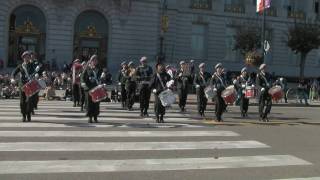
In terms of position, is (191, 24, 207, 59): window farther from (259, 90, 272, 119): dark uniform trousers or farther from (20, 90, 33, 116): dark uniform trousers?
(20, 90, 33, 116): dark uniform trousers

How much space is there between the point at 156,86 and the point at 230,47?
4171 cm

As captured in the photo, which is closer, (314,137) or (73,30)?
A: (314,137)

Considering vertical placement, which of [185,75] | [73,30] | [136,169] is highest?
[73,30]

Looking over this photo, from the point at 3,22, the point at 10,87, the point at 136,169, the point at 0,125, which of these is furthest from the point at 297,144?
the point at 3,22

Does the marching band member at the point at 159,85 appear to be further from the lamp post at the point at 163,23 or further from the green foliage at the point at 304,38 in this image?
the green foliage at the point at 304,38

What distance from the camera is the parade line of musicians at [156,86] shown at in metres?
16.8

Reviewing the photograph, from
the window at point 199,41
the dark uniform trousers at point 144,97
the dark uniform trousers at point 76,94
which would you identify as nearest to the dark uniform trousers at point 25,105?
the dark uniform trousers at point 144,97

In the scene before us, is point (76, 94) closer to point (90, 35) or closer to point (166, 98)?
point (166, 98)

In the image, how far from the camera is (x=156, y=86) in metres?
18.0

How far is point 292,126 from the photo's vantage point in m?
17.7

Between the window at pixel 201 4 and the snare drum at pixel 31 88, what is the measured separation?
41.3 metres

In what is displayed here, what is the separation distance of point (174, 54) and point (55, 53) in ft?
38.2

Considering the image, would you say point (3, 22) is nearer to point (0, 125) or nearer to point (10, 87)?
point (10, 87)

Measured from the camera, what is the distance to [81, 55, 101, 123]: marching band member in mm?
16719
